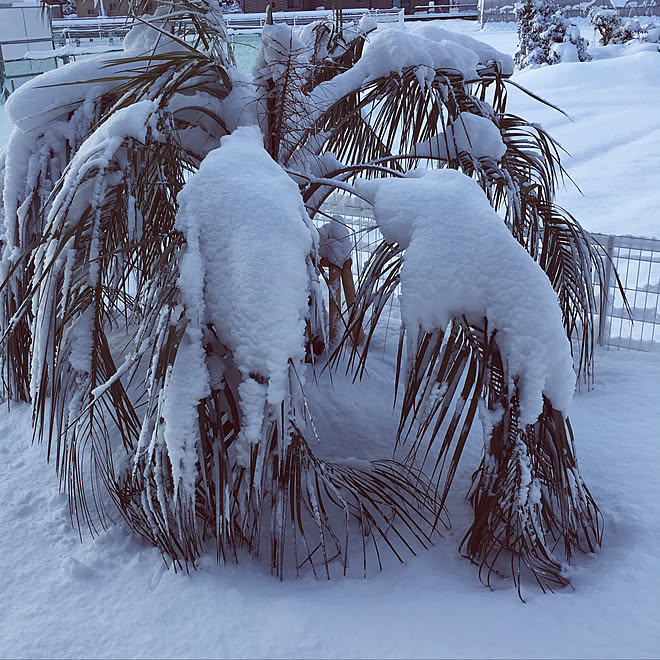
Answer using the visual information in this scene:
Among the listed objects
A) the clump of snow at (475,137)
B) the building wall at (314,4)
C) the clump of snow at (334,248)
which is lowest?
the clump of snow at (334,248)

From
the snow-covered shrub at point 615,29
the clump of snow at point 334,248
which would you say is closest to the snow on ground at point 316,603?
the clump of snow at point 334,248

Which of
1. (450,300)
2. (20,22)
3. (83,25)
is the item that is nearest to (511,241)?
(450,300)

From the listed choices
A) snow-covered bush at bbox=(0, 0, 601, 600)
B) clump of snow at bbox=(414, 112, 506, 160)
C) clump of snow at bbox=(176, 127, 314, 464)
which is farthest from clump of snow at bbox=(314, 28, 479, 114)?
clump of snow at bbox=(176, 127, 314, 464)

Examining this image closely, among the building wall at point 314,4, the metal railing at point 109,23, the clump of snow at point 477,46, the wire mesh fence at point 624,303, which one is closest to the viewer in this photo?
the clump of snow at point 477,46

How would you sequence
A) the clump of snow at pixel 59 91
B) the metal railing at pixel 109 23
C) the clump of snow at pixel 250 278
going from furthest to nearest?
the metal railing at pixel 109 23
the clump of snow at pixel 59 91
the clump of snow at pixel 250 278

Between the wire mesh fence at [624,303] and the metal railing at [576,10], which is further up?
the metal railing at [576,10]

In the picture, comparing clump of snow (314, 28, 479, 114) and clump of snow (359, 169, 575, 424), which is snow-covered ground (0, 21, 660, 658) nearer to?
clump of snow (359, 169, 575, 424)

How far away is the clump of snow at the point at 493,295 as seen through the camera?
197 cm

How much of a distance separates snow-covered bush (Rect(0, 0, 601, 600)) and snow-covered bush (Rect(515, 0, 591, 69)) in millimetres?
13360

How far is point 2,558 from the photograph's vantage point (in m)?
2.51

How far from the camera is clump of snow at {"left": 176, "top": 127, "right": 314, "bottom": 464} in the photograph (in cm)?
187

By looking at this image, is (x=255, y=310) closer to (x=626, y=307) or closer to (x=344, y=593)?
(x=344, y=593)

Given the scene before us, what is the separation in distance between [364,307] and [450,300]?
0.30 metres

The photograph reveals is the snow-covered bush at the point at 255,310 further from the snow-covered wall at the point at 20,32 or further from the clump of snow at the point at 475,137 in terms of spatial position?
the snow-covered wall at the point at 20,32
